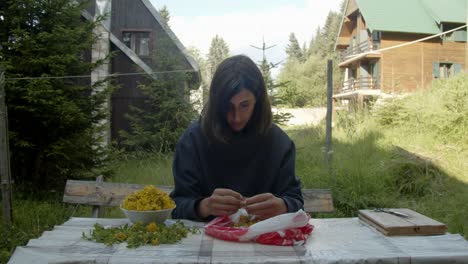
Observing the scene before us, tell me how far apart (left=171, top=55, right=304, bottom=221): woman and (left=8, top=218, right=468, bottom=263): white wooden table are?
418 millimetres

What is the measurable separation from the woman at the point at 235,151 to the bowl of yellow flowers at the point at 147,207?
A: 0.83 feet

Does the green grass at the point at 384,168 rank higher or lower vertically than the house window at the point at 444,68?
lower

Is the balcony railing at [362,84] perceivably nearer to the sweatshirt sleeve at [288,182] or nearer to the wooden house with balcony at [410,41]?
the wooden house with balcony at [410,41]

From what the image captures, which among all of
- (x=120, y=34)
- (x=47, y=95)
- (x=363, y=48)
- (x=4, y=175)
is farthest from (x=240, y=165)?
(x=363, y=48)

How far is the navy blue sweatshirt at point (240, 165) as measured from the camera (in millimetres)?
2088

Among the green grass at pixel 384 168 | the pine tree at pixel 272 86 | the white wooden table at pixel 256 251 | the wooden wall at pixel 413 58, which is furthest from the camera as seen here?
the wooden wall at pixel 413 58

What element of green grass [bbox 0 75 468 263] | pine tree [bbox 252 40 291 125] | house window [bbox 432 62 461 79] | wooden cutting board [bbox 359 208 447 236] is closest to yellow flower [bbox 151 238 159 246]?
wooden cutting board [bbox 359 208 447 236]

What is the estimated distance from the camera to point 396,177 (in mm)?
6195

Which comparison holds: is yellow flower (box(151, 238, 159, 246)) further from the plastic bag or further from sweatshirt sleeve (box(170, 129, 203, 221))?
sweatshirt sleeve (box(170, 129, 203, 221))

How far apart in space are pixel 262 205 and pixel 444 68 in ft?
68.6

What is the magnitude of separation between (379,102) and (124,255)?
36.9 ft

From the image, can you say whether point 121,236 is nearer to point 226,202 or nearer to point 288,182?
point 226,202

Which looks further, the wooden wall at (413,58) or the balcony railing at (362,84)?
the balcony railing at (362,84)

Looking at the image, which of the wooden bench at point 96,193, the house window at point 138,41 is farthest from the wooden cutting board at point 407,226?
the house window at point 138,41
